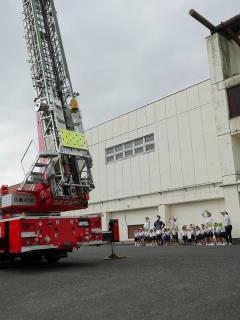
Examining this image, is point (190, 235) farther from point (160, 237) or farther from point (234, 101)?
point (234, 101)

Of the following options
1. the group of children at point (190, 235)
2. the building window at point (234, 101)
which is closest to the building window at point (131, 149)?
the group of children at point (190, 235)

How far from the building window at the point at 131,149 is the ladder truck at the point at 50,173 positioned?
579 inches

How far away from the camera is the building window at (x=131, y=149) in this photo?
26.3m

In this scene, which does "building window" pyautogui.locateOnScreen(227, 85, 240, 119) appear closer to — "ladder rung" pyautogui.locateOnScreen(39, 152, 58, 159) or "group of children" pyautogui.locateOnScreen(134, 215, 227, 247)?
"group of children" pyautogui.locateOnScreen(134, 215, 227, 247)

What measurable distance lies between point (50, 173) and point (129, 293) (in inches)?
203

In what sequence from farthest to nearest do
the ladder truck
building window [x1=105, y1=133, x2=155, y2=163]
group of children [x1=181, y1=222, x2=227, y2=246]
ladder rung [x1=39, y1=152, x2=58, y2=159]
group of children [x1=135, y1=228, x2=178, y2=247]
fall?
building window [x1=105, y1=133, x2=155, y2=163], group of children [x1=135, y1=228, x2=178, y2=247], group of children [x1=181, y1=222, x2=227, y2=246], ladder rung [x1=39, y1=152, x2=58, y2=159], the ladder truck

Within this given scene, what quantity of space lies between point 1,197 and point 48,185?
5.20 ft

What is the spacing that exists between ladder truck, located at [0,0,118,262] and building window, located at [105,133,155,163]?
14.7 metres

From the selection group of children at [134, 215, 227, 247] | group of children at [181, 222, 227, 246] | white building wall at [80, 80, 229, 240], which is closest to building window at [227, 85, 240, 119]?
white building wall at [80, 80, 229, 240]

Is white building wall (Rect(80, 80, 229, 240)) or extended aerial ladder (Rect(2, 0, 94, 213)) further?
white building wall (Rect(80, 80, 229, 240))

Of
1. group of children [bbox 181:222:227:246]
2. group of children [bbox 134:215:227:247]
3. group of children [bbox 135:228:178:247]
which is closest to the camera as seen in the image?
group of children [bbox 181:222:227:246]

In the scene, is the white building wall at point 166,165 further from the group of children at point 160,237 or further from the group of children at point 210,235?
the group of children at point 210,235

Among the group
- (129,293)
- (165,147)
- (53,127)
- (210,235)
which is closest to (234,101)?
(165,147)

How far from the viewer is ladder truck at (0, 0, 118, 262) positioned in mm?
10375
